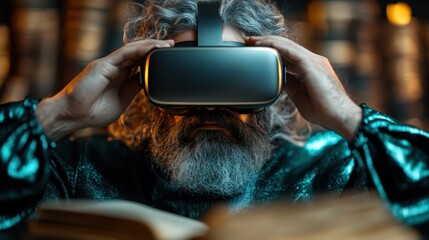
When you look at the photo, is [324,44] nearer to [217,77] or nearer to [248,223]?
[217,77]

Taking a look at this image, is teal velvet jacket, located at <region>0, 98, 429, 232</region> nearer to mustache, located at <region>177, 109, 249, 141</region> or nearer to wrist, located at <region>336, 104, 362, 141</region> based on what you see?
wrist, located at <region>336, 104, 362, 141</region>

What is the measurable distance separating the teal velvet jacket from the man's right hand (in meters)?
0.04

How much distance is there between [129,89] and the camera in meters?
1.23

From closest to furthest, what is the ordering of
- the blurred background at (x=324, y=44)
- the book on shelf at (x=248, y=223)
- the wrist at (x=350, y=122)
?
1. the book on shelf at (x=248, y=223)
2. the wrist at (x=350, y=122)
3. the blurred background at (x=324, y=44)

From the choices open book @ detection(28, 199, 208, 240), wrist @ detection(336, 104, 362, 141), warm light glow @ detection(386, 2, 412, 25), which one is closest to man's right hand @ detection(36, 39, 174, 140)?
wrist @ detection(336, 104, 362, 141)

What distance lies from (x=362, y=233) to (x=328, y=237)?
40 millimetres

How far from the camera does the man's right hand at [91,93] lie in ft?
3.62

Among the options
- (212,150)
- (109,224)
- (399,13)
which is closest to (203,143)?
(212,150)

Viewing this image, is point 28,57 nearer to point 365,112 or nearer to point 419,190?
point 365,112

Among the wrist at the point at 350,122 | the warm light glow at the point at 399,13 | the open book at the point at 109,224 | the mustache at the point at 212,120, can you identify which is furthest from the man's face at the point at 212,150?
the warm light glow at the point at 399,13

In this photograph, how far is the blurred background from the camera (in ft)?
6.61

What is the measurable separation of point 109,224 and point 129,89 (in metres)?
0.72

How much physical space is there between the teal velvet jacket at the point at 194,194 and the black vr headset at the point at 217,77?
23cm

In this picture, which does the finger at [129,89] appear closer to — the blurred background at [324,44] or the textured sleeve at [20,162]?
the textured sleeve at [20,162]
